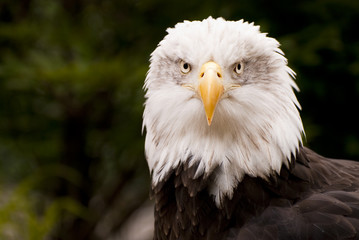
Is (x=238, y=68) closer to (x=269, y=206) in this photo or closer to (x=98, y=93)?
(x=269, y=206)

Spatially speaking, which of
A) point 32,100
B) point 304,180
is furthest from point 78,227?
point 304,180

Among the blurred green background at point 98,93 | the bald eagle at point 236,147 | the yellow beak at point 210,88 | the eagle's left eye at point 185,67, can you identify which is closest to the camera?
the yellow beak at point 210,88

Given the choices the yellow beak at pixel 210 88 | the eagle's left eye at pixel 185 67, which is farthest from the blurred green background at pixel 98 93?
the yellow beak at pixel 210 88

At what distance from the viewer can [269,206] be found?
2.53 m

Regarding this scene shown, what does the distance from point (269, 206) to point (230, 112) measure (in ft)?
1.56

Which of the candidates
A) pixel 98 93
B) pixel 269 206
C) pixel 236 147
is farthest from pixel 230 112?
pixel 98 93

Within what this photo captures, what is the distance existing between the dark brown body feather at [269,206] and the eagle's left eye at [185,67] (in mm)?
451

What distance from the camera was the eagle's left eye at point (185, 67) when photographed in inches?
101

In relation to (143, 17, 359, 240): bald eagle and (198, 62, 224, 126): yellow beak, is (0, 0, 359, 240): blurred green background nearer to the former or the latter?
(143, 17, 359, 240): bald eagle

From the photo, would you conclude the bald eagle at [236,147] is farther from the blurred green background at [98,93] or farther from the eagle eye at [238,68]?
the blurred green background at [98,93]

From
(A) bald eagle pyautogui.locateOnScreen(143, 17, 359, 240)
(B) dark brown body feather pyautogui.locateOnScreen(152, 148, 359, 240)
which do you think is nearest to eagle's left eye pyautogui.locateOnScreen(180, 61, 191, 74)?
(A) bald eagle pyautogui.locateOnScreen(143, 17, 359, 240)

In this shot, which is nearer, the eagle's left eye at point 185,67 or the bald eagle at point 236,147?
the bald eagle at point 236,147

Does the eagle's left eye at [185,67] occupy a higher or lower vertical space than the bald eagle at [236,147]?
higher

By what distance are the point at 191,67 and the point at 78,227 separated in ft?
11.8
